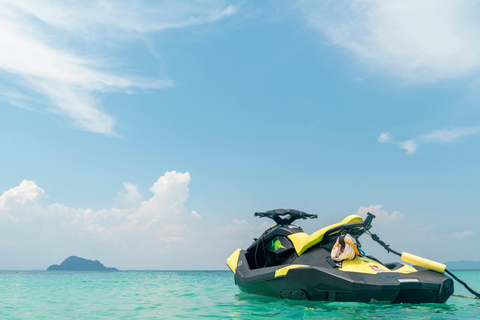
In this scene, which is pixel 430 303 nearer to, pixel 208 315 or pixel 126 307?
pixel 208 315

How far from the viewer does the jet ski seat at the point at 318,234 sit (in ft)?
23.1

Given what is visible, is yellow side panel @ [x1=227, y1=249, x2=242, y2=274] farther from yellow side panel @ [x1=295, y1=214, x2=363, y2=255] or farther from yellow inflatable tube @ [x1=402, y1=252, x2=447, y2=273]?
yellow inflatable tube @ [x1=402, y1=252, x2=447, y2=273]

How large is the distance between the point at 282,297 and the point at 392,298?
2168mm

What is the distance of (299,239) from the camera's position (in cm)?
777

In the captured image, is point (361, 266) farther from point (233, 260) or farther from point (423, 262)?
point (233, 260)

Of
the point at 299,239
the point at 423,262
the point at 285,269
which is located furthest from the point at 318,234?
the point at 423,262

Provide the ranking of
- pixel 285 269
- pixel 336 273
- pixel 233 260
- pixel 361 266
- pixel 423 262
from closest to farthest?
pixel 336 273, pixel 361 266, pixel 423 262, pixel 285 269, pixel 233 260

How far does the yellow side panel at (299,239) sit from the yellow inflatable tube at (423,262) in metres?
1.90

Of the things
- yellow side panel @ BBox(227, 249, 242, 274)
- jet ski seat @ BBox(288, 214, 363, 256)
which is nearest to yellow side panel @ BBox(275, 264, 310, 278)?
jet ski seat @ BBox(288, 214, 363, 256)

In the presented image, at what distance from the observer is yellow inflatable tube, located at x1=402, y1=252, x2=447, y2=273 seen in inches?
255

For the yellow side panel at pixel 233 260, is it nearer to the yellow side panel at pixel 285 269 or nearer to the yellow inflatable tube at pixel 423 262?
the yellow side panel at pixel 285 269

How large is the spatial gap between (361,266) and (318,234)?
3.45 feet

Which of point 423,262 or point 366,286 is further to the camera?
point 423,262

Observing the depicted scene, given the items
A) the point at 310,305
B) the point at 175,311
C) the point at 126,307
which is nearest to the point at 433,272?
the point at 310,305
